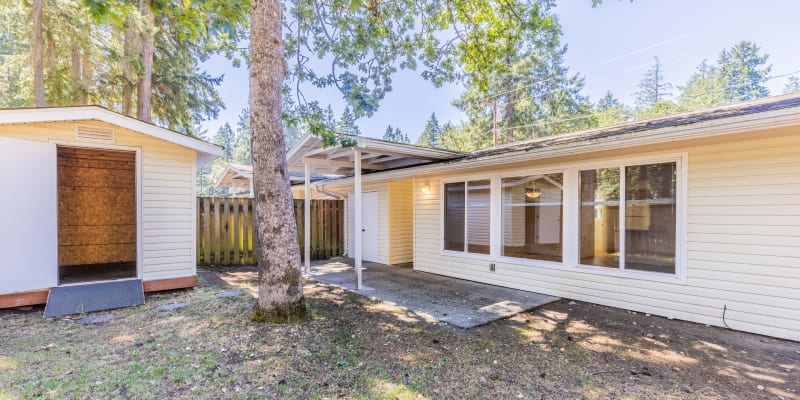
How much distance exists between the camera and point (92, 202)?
23.2 ft

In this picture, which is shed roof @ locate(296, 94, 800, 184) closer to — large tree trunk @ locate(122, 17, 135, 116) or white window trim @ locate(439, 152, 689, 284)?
white window trim @ locate(439, 152, 689, 284)

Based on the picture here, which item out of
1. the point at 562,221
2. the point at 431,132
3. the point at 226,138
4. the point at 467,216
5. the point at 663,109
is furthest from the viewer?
the point at 226,138

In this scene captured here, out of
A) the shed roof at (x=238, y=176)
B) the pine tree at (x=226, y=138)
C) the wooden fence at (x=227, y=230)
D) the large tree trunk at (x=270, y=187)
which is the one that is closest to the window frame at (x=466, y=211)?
the wooden fence at (x=227, y=230)

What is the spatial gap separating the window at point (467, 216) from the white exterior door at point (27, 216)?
6.42 m

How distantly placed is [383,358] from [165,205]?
15.2 feet

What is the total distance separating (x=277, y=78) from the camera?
4.13 metres

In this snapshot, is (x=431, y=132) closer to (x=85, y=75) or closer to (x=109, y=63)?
(x=109, y=63)

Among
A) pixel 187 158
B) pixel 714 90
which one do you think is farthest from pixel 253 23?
pixel 714 90

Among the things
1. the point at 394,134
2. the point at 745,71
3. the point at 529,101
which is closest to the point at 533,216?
the point at 529,101

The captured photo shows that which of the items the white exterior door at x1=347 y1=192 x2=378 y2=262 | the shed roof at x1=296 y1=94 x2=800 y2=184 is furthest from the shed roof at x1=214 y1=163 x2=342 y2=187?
Result: the shed roof at x1=296 y1=94 x2=800 y2=184

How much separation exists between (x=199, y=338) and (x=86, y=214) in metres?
5.81

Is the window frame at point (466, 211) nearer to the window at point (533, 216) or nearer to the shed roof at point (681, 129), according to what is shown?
the window at point (533, 216)

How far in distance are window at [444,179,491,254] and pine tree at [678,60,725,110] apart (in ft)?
89.8

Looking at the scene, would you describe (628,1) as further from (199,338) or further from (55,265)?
(55,265)
